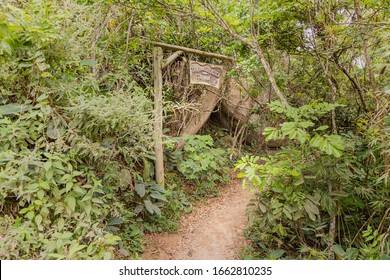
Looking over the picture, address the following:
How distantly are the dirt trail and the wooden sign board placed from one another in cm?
226

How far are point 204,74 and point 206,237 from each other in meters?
2.56

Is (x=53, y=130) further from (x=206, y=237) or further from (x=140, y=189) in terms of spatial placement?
(x=206, y=237)

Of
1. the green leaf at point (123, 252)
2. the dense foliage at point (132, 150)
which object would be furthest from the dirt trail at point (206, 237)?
the green leaf at point (123, 252)

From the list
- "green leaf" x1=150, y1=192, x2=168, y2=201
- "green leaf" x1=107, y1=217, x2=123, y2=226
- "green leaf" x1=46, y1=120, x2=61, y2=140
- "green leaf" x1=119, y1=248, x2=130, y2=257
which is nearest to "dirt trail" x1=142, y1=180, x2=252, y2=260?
"green leaf" x1=119, y1=248, x2=130, y2=257

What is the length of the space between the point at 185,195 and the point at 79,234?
2.69 m

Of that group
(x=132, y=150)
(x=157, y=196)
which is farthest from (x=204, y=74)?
(x=157, y=196)

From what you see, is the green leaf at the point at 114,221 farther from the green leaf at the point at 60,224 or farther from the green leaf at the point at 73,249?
the green leaf at the point at 73,249

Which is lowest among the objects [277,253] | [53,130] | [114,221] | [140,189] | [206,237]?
[206,237]

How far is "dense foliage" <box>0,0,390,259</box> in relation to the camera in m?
2.58

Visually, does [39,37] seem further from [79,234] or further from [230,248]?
[230,248]

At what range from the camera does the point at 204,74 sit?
4.38 meters

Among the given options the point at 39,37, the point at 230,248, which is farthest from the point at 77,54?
the point at 230,248

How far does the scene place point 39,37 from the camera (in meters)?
2.83

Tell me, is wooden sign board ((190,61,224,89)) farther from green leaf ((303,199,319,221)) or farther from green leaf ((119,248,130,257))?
green leaf ((119,248,130,257))
